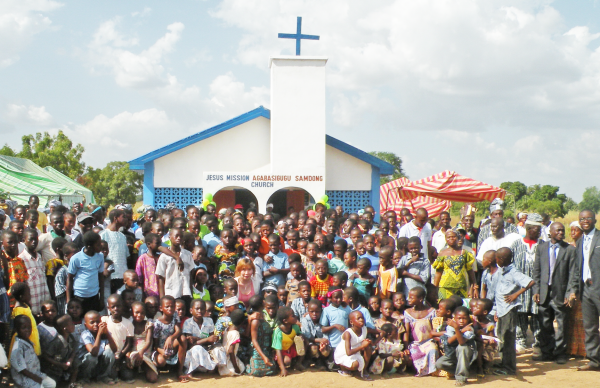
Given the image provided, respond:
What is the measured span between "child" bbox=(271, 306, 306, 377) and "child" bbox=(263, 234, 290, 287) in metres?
0.61

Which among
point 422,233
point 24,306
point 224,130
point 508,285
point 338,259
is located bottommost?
point 24,306

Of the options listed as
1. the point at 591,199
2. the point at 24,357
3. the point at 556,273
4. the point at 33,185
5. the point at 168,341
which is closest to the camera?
the point at 24,357

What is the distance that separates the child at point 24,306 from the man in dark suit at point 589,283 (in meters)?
5.56

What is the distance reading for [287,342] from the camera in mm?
5777

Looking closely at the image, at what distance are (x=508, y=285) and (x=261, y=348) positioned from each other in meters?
2.73

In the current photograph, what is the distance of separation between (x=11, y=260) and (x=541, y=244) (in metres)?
5.70

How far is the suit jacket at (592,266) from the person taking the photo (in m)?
5.89

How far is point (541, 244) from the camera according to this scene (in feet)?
21.1


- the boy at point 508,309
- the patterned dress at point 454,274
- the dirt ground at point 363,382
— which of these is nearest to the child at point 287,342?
the dirt ground at point 363,382

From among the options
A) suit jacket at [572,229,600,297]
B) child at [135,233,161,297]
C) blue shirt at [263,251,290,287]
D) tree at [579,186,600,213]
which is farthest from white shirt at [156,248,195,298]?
tree at [579,186,600,213]

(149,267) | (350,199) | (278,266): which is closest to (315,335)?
(278,266)

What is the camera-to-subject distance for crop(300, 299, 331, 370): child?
5.84 metres

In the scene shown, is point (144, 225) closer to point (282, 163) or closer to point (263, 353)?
point (263, 353)

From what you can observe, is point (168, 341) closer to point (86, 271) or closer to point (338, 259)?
point (86, 271)
